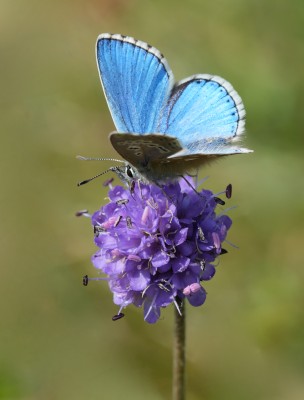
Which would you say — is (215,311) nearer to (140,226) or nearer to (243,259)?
(243,259)

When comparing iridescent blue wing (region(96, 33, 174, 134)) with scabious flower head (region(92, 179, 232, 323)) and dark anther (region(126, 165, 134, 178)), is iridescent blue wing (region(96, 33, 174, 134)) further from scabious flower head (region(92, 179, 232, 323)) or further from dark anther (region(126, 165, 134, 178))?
scabious flower head (region(92, 179, 232, 323))

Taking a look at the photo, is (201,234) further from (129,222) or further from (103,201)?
(103,201)

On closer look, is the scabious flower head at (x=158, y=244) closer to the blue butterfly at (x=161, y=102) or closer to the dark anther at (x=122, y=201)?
the dark anther at (x=122, y=201)

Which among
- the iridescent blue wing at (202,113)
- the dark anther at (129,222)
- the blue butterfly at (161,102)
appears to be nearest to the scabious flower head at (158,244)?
the dark anther at (129,222)

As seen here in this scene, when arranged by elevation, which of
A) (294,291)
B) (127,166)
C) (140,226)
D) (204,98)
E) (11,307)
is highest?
(204,98)

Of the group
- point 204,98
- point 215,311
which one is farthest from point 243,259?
point 204,98

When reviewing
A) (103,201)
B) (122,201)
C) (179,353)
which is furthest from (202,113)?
(103,201)

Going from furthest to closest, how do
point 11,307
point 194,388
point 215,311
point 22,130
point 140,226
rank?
point 22,130, point 11,307, point 215,311, point 194,388, point 140,226
